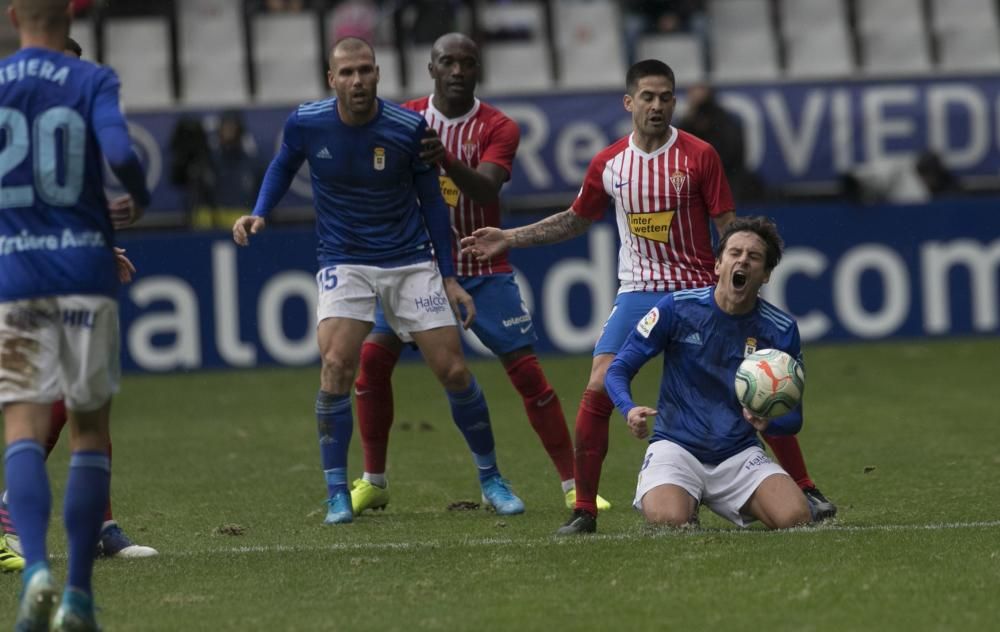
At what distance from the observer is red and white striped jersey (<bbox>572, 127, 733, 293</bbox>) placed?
814 centimetres

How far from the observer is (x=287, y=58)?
20.2 metres

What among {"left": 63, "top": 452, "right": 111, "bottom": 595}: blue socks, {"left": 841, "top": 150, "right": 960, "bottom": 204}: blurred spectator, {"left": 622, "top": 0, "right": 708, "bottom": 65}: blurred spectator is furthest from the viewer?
{"left": 622, "top": 0, "right": 708, "bottom": 65}: blurred spectator

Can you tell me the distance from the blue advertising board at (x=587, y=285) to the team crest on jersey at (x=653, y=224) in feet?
26.9

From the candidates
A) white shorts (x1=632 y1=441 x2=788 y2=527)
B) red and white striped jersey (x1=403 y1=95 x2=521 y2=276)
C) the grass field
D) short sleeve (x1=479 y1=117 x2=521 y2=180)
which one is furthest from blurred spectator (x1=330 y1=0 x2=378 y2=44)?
white shorts (x1=632 y1=441 x2=788 y2=527)

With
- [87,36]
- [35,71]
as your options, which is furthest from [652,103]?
[87,36]

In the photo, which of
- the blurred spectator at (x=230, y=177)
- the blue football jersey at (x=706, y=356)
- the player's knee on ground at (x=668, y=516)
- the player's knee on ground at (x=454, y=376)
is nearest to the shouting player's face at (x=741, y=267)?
the blue football jersey at (x=706, y=356)

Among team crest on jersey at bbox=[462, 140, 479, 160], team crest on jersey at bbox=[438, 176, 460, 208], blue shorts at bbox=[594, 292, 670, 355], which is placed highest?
team crest on jersey at bbox=[462, 140, 479, 160]

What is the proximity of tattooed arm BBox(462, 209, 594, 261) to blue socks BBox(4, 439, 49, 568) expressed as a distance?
285cm

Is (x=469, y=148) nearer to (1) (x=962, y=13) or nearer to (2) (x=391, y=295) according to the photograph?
(2) (x=391, y=295)

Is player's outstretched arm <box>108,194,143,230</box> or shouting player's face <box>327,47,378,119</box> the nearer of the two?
player's outstretched arm <box>108,194,143,230</box>

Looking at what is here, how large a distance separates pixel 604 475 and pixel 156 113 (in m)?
9.63

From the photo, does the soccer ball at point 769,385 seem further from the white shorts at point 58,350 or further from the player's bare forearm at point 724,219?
the white shorts at point 58,350

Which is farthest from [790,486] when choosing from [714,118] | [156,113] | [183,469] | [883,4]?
[883,4]

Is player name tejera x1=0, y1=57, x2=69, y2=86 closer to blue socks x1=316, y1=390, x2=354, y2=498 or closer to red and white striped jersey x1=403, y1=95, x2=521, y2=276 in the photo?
blue socks x1=316, y1=390, x2=354, y2=498
